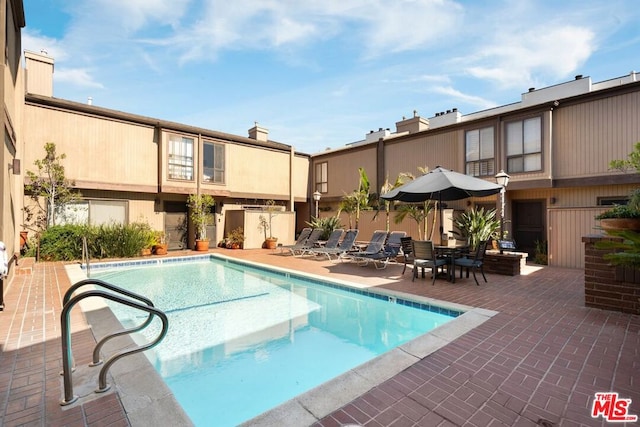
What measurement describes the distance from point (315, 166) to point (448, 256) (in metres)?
15.0

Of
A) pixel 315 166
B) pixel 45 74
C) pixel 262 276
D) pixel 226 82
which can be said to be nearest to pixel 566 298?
pixel 262 276

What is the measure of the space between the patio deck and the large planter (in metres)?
1.43

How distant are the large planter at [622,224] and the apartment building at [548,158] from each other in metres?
5.72

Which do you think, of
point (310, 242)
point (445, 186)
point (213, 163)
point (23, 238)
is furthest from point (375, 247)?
point (23, 238)

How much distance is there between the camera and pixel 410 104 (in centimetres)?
2041

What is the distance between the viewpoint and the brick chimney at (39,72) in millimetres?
13523

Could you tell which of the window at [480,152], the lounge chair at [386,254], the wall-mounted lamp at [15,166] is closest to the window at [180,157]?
the wall-mounted lamp at [15,166]

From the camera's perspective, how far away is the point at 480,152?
1389 cm

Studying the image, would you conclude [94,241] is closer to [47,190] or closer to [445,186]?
[47,190]

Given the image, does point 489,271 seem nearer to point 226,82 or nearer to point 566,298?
point 566,298

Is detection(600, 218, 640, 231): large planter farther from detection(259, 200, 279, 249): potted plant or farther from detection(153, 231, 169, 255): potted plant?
detection(153, 231, 169, 255): potted plant

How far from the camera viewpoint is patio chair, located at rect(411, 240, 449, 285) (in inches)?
305

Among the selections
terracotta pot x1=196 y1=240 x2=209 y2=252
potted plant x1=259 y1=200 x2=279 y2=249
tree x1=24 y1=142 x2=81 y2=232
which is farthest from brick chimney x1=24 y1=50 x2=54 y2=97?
potted plant x1=259 y1=200 x2=279 y2=249

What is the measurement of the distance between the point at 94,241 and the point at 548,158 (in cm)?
1799
